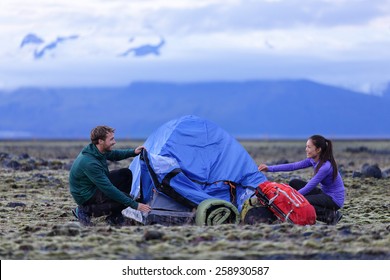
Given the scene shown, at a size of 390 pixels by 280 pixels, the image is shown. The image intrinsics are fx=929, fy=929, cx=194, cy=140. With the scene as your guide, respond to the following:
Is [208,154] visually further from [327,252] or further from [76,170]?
[327,252]

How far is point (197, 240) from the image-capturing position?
10438 mm

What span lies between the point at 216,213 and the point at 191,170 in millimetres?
1208

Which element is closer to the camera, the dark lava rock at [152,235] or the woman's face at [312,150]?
the dark lava rock at [152,235]

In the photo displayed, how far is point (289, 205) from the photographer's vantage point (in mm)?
12484

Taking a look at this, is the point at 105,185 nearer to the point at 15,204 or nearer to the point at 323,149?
the point at 323,149

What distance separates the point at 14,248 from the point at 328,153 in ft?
16.1

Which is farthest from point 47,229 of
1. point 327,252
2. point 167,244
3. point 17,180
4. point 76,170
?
point 17,180

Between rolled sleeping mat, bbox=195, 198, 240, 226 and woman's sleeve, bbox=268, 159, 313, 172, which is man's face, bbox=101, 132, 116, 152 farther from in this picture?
woman's sleeve, bbox=268, 159, 313, 172

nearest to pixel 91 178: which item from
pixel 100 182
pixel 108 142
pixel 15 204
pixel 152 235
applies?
pixel 100 182

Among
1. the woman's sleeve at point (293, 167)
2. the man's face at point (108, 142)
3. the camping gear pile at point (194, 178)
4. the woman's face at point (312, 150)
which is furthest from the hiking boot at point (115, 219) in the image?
the woman's face at point (312, 150)

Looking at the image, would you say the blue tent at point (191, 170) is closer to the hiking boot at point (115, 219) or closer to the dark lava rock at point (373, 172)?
the hiking boot at point (115, 219)

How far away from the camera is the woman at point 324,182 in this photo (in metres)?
12.9

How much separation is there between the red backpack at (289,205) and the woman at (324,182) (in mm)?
451
